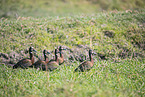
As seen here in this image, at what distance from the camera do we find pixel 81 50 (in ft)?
22.1

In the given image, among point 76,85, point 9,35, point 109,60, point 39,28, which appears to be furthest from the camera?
point 39,28

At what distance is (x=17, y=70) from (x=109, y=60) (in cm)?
324

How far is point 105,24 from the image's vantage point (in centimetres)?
788

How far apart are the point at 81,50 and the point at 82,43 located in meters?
0.47

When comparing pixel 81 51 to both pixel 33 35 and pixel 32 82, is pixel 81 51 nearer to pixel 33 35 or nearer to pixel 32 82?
pixel 33 35

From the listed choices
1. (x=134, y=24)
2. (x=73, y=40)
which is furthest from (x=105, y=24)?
(x=73, y=40)

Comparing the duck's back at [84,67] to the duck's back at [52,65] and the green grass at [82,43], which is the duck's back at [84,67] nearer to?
the green grass at [82,43]

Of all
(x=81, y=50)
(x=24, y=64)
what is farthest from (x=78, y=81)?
(x=81, y=50)

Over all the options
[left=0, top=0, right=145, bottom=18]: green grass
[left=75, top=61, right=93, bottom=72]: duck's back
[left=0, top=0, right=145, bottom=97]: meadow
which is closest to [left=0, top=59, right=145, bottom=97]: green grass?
[left=0, top=0, right=145, bottom=97]: meadow

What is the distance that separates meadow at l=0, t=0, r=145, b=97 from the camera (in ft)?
13.2

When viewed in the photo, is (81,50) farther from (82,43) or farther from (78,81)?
(78,81)

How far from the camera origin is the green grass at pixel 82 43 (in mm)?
3979

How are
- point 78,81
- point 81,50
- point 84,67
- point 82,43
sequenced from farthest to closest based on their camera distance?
1. point 82,43
2. point 81,50
3. point 84,67
4. point 78,81

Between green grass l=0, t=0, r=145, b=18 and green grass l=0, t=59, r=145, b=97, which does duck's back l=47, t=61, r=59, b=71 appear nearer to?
green grass l=0, t=59, r=145, b=97
